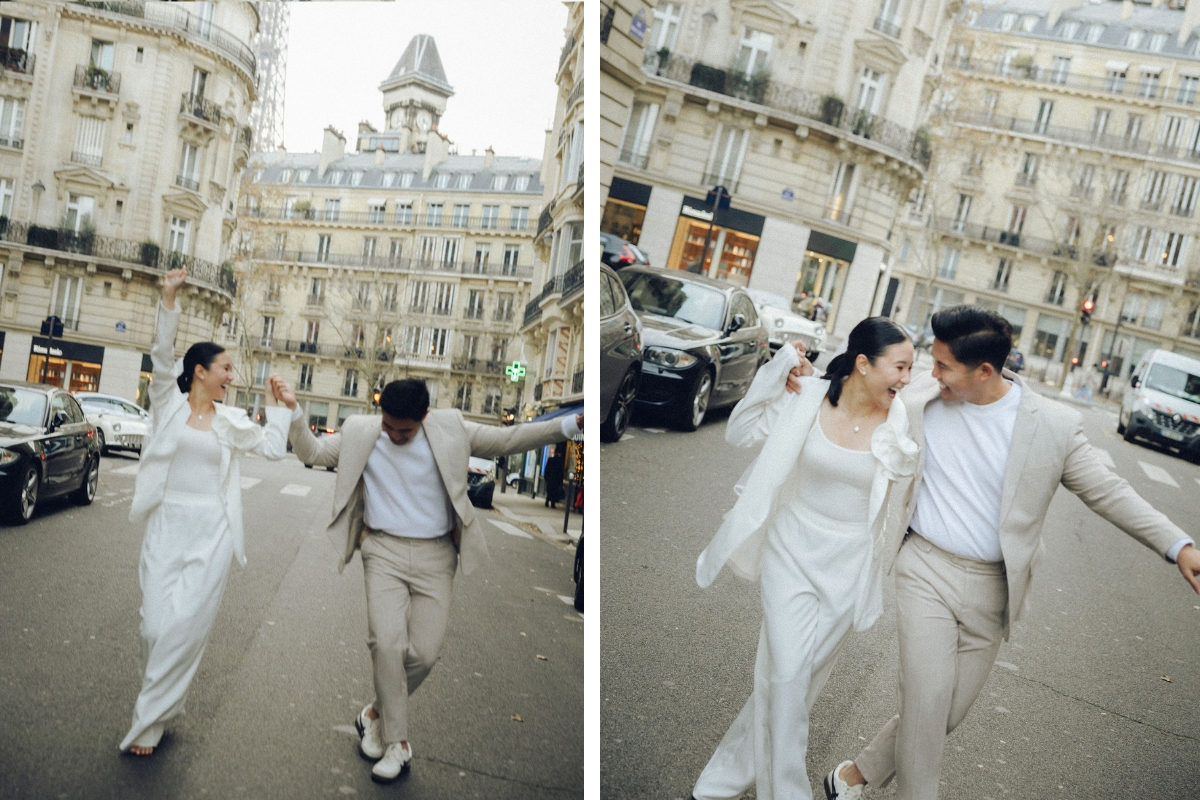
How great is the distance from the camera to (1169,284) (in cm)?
1130

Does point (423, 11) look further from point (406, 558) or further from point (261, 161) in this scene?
point (406, 558)

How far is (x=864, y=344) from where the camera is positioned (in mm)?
3010

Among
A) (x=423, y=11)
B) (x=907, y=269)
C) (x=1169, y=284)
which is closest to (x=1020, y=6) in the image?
(x=907, y=269)

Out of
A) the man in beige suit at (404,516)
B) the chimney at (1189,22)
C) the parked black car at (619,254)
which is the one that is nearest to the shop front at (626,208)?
the parked black car at (619,254)

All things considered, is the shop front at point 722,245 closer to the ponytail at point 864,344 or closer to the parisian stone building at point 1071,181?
the parisian stone building at point 1071,181

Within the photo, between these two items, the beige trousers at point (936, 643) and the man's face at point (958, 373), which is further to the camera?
the beige trousers at point (936, 643)

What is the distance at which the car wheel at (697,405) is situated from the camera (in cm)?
694

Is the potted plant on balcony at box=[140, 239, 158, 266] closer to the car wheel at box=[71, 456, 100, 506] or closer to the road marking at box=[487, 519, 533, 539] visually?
the car wheel at box=[71, 456, 100, 506]

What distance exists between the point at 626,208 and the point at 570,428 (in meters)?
12.3

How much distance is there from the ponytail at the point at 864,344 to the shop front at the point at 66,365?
94.6 inches

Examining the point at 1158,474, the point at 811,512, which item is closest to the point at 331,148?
the point at 811,512

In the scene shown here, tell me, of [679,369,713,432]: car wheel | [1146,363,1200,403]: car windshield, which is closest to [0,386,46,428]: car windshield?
[679,369,713,432]: car wheel

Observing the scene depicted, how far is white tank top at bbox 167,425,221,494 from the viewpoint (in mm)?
3008

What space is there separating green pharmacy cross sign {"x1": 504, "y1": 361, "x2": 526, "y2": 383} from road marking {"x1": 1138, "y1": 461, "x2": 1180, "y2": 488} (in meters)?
7.39
